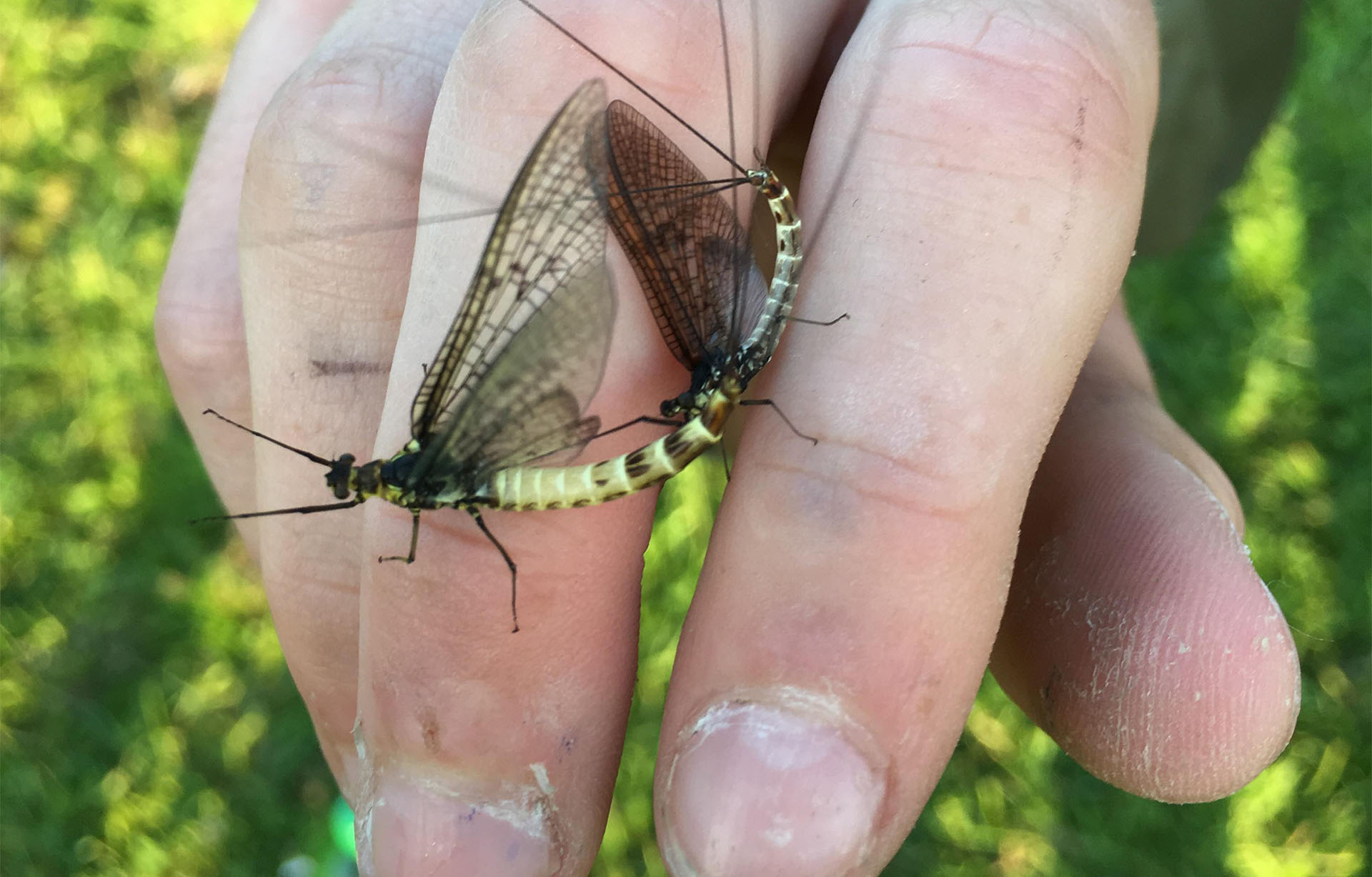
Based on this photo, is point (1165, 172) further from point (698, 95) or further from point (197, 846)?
point (197, 846)

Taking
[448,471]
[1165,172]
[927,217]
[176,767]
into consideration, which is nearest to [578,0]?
[927,217]

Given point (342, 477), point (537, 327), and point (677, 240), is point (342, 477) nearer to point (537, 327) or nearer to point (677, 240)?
point (537, 327)

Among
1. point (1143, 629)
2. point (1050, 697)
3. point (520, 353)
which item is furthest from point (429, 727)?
point (1143, 629)

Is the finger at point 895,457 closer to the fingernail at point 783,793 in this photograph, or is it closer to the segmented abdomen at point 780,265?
the fingernail at point 783,793

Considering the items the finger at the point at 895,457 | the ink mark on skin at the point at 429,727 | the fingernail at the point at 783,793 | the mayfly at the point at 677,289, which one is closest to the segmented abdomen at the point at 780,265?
the mayfly at the point at 677,289

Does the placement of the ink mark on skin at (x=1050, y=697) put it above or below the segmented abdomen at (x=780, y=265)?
below

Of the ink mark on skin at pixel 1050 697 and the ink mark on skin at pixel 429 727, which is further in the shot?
the ink mark on skin at pixel 1050 697
